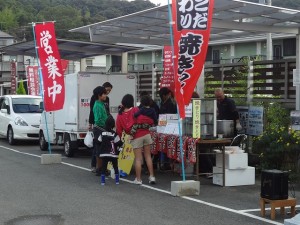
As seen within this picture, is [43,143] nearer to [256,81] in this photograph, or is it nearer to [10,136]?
[10,136]

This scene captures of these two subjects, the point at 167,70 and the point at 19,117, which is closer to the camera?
the point at 167,70

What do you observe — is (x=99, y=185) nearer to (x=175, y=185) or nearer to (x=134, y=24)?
(x=175, y=185)

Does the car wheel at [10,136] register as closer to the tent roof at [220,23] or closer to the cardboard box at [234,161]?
the tent roof at [220,23]

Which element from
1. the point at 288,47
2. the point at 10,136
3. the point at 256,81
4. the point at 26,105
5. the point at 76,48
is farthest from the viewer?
the point at 288,47

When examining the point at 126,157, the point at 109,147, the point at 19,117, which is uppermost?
the point at 19,117

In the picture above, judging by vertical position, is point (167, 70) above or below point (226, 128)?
above

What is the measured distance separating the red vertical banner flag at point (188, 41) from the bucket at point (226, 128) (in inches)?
67.9

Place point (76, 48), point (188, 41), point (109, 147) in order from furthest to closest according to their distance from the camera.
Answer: point (76, 48), point (109, 147), point (188, 41)

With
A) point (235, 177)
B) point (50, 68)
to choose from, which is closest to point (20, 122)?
point (50, 68)

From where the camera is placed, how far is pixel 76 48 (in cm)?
1638

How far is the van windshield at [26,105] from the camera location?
18.1 meters

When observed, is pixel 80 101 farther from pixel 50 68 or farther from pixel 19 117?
pixel 19 117

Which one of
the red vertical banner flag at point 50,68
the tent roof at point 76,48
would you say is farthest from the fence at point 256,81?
the red vertical banner flag at point 50,68

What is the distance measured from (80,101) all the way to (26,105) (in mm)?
5645
